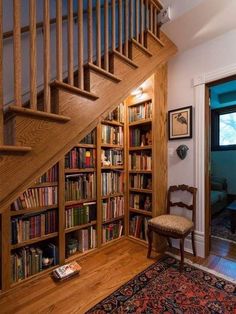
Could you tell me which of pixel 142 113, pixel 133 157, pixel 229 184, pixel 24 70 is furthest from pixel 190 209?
pixel 229 184

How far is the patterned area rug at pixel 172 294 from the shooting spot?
1492 millimetres

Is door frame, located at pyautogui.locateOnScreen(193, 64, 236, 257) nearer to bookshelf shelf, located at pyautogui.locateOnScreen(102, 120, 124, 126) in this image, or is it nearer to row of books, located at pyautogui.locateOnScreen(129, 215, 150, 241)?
row of books, located at pyautogui.locateOnScreen(129, 215, 150, 241)

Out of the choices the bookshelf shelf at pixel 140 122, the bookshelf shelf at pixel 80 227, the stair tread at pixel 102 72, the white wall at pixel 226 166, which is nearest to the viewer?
the stair tread at pixel 102 72

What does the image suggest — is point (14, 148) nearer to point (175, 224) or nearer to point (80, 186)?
point (80, 186)

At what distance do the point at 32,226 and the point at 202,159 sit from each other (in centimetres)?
200

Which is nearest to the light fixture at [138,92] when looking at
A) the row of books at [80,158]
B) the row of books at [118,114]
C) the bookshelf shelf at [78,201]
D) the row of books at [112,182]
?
the row of books at [118,114]

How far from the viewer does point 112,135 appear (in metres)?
2.66

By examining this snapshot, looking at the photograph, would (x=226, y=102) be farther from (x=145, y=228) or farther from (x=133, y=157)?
(x=145, y=228)

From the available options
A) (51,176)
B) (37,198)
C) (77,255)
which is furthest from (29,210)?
(77,255)

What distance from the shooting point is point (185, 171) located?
2434 mm

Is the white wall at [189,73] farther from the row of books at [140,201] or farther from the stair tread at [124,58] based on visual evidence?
the stair tread at [124,58]

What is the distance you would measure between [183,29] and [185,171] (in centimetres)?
160

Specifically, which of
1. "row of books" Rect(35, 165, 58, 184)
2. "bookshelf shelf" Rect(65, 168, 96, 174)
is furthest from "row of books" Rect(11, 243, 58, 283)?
"bookshelf shelf" Rect(65, 168, 96, 174)

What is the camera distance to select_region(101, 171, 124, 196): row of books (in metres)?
2.53
